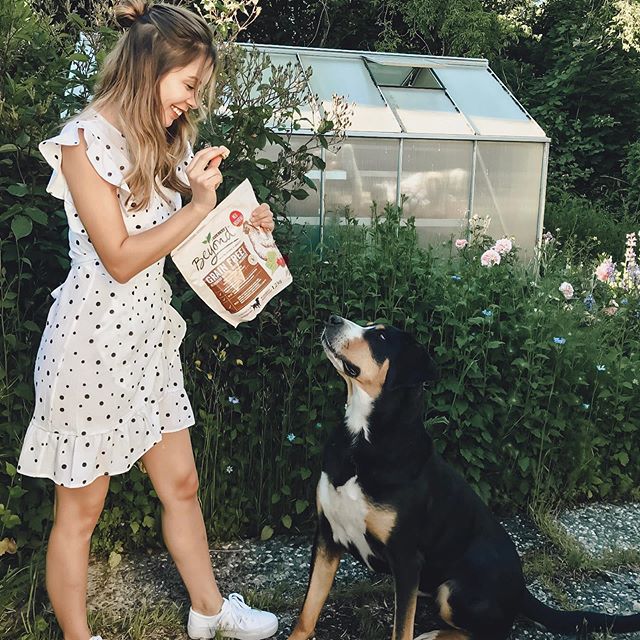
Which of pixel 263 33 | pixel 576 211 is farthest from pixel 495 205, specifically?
pixel 263 33

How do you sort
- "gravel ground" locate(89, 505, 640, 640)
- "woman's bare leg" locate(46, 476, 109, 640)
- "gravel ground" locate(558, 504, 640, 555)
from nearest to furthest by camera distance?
"woman's bare leg" locate(46, 476, 109, 640)
"gravel ground" locate(89, 505, 640, 640)
"gravel ground" locate(558, 504, 640, 555)

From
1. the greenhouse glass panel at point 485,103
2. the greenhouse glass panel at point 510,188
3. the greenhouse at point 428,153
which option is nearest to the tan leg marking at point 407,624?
the greenhouse at point 428,153

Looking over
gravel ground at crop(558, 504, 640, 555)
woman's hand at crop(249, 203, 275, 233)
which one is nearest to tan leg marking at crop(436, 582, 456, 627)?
gravel ground at crop(558, 504, 640, 555)

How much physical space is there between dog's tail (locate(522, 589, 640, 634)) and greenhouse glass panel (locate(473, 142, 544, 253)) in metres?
6.78

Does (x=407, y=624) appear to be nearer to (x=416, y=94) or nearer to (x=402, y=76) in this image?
(x=416, y=94)

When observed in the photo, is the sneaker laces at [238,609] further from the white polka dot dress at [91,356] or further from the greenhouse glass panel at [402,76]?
the greenhouse glass panel at [402,76]

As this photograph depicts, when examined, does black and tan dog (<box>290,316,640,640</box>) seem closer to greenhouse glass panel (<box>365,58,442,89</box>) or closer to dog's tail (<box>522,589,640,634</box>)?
dog's tail (<box>522,589,640,634</box>)

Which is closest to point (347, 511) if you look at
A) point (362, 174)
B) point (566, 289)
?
point (566, 289)

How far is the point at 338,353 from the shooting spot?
2.68m

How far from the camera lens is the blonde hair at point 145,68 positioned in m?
2.15

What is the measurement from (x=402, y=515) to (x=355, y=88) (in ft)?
24.9

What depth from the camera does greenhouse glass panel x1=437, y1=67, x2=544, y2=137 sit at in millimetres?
9195

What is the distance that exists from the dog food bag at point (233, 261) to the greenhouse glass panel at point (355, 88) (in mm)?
5839

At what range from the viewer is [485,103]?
9664 mm
